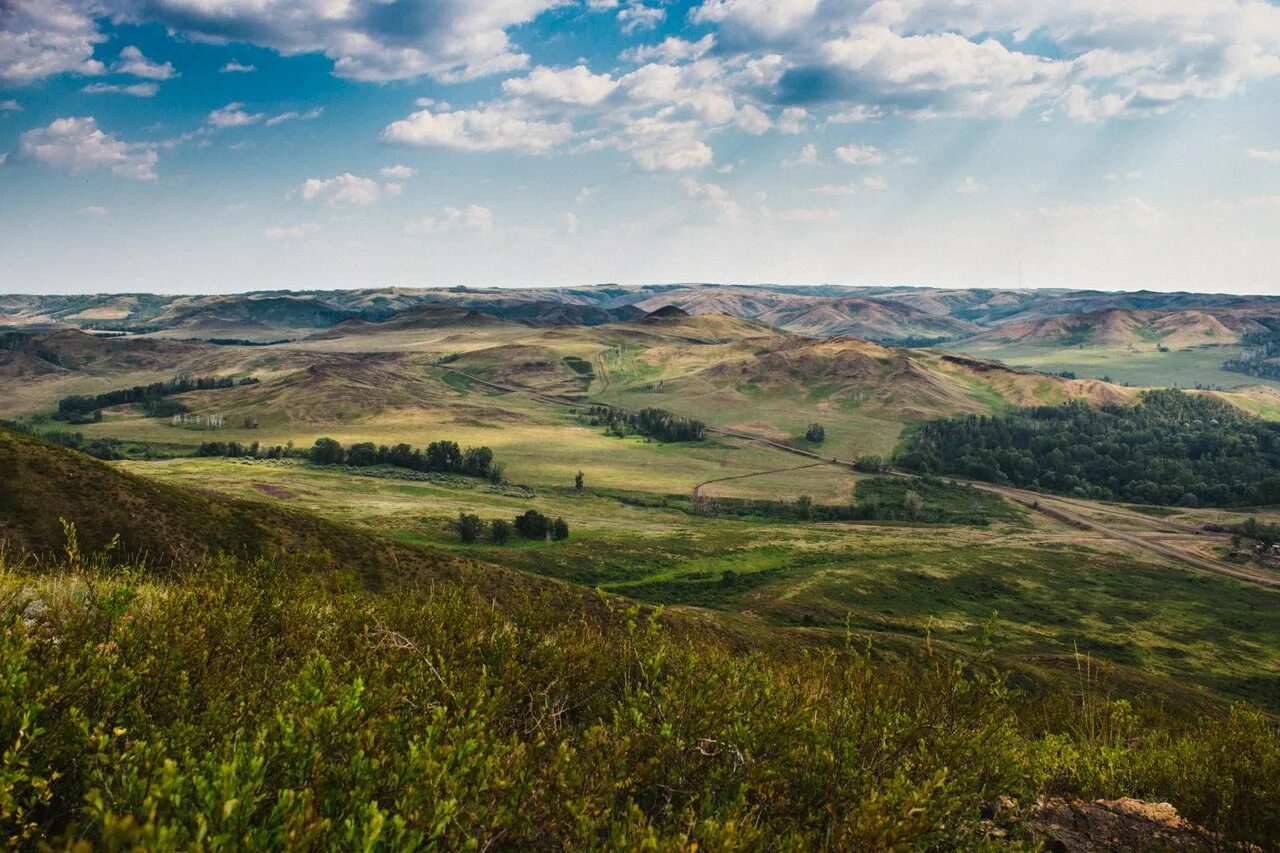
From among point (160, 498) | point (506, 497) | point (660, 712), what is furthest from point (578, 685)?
point (506, 497)

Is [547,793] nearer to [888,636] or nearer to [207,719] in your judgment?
[207,719]

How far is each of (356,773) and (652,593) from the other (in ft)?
379

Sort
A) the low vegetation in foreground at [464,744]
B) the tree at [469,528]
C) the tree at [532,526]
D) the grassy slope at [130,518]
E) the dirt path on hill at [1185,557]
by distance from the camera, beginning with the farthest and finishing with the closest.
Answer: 1. the dirt path on hill at [1185,557]
2. the tree at [532,526]
3. the tree at [469,528]
4. the grassy slope at [130,518]
5. the low vegetation in foreground at [464,744]

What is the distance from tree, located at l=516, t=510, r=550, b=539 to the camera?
485 ft

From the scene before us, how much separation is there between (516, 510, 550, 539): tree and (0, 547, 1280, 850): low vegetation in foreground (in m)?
133

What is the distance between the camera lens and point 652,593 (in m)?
120

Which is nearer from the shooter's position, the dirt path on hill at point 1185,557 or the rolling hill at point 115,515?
the rolling hill at point 115,515

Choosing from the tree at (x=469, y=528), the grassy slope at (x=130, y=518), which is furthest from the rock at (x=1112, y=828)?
the tree at (x=469, y=528)

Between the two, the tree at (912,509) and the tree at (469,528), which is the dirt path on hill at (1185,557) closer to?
the tree at (912,509)

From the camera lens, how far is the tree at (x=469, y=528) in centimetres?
14162

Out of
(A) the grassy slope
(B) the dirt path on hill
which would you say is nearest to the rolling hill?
(A) the grassy slope

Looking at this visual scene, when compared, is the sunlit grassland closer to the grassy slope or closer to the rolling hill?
the grassy slope

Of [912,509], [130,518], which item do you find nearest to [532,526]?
[130,518]

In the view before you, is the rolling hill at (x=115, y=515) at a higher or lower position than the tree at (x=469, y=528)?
higher
